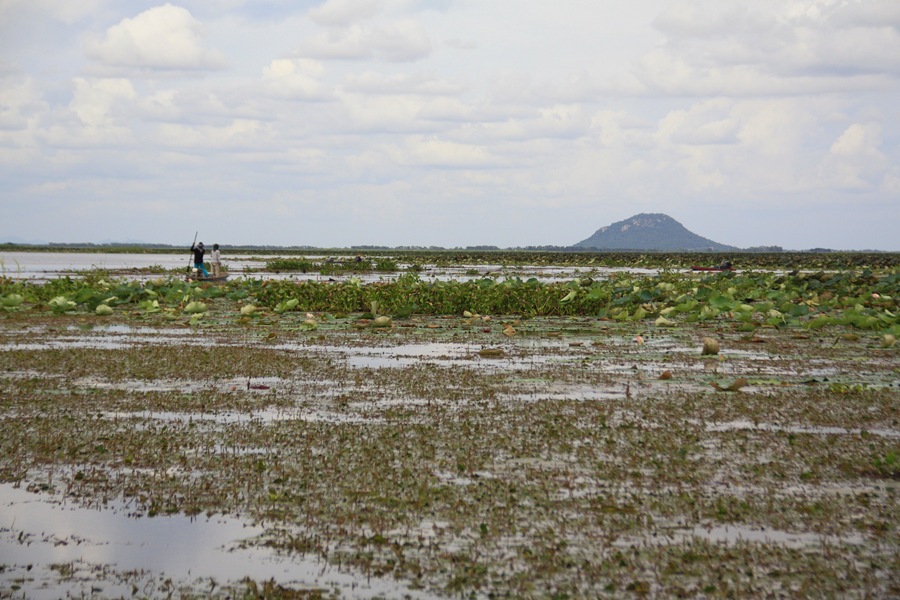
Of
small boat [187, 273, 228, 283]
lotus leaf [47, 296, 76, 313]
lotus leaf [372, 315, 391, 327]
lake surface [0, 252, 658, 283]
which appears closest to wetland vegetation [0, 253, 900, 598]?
lotus leaf [372, 315, 391, 327]

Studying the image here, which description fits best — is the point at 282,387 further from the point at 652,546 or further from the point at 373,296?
the point at 373,296

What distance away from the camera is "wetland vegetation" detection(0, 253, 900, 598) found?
4.82 meters

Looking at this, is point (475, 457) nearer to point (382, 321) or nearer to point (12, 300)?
point (382, 321)

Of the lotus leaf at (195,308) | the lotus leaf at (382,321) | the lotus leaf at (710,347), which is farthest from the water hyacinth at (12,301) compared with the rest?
the lotus leaf at (710,347)

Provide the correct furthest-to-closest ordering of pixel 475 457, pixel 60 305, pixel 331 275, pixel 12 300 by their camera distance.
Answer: pixel 331 275 < pixel 12 300 < pixel 60 305 < pixel 475 457

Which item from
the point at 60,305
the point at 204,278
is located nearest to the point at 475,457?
the point at 60,305

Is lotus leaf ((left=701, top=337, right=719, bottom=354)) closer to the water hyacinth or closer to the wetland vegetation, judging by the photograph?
the wetland vegetation

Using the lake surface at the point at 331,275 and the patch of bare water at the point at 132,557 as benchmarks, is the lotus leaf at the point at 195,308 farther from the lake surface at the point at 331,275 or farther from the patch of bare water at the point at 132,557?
the patch of bare water at the point at 132,557

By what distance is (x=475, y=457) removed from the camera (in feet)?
23.4

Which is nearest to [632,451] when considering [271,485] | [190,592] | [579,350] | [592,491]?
[592,491]

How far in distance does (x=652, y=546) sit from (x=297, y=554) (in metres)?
1.87

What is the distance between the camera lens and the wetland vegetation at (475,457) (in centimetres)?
482

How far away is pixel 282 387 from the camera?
10.3 meters

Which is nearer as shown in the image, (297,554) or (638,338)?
(297,554)
